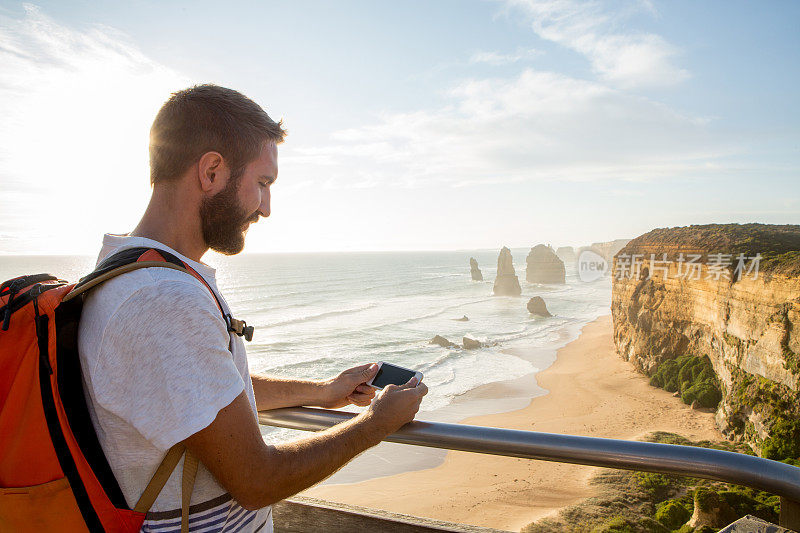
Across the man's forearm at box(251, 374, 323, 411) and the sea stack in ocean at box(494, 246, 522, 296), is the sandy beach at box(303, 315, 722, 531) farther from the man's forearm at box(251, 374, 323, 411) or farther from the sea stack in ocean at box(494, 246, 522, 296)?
the sea stack in ocean at box(494, 246, 522, 296)

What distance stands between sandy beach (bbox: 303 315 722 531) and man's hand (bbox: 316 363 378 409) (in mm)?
10888

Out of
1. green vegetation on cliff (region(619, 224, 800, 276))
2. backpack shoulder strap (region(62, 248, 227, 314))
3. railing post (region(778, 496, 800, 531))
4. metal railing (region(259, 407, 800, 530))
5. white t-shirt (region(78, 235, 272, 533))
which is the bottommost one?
railing post (region(778, 496, 800, 531))

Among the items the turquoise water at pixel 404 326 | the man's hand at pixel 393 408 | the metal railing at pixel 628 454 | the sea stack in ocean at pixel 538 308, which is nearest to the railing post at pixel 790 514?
the metal railing at pixel 628 454

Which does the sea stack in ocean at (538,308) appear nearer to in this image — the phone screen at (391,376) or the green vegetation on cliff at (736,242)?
the green vegetation on cliff at (736,242)

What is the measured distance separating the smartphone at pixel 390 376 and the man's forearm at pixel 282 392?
9.5 inches

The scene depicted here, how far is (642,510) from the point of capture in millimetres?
11422

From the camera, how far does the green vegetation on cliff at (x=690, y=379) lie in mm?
20453

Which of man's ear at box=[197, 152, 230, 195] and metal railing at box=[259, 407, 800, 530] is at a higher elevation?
man's ear at box=[197, 152, 230, 195]

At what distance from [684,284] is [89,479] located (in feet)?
87.9

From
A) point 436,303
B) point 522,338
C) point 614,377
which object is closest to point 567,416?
point 614,377

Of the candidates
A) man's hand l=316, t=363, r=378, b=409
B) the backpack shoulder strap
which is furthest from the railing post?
the backpack shoulder strap

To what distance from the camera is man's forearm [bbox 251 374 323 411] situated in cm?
180

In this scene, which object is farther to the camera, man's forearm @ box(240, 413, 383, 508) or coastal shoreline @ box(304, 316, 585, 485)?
coastal shoreline @ box(304, 316, 585, 485)

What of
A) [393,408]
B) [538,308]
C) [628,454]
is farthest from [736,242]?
[538,308]
